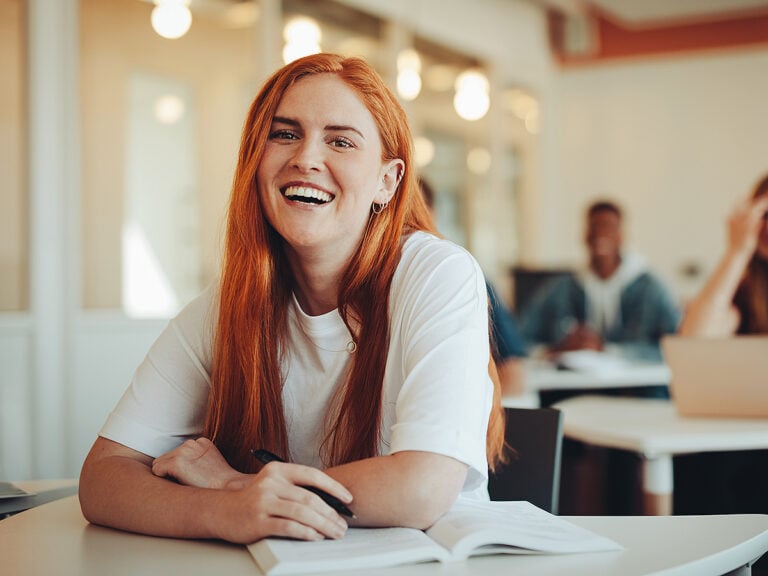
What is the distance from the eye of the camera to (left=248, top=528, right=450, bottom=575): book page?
0.99m

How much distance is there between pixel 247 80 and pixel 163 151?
72 centimetres

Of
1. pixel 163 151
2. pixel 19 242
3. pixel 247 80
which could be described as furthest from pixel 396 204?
pixel 247 80

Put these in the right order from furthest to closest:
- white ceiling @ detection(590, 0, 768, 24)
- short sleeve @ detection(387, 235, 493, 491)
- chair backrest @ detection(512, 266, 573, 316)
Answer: white ceiling @ detection(590, 0, 768, 24) → chair backrest @ detection(512, 266, 573, 316) → short sleeve @ detection(387, 235, 493, 491)

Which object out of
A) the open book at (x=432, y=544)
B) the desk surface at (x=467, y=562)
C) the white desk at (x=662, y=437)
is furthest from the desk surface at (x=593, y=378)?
the open book at (x=432, y=544)

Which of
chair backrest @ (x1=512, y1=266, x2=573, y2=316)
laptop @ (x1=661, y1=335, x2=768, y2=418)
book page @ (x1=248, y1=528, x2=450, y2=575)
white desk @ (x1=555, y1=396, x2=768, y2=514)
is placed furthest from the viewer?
chair backrest @ (x1=512, y1=266, x2=573, y2=316)

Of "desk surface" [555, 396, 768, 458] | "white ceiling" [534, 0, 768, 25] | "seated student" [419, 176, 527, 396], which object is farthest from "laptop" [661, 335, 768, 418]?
"white ceiling" [534, 0, 768, 25]

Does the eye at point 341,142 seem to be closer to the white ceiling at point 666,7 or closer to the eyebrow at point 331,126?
the eyebrow at point 331,126

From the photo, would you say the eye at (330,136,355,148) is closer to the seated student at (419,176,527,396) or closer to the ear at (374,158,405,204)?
the ear at (374,158,405,204)

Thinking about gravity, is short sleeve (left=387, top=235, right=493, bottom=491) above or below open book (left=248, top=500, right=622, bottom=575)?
above

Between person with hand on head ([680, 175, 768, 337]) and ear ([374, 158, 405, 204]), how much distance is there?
1.69 m

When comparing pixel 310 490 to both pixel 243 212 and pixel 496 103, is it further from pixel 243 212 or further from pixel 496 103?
pixel 496 103

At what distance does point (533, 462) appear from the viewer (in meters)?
1.65

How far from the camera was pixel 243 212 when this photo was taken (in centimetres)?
156

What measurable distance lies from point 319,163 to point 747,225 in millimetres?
1883
